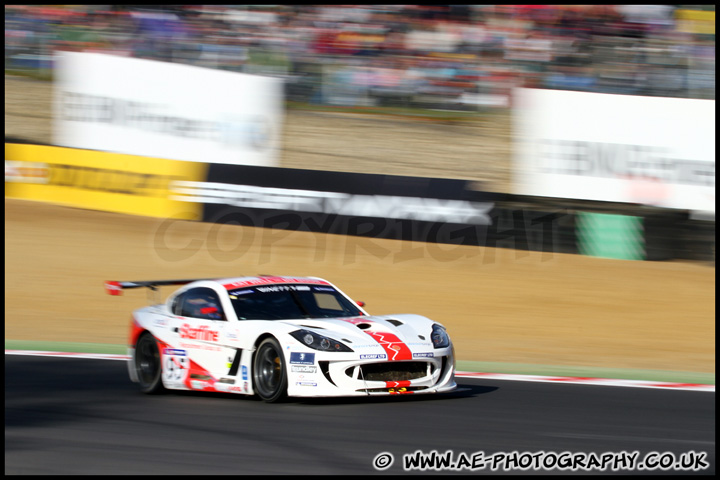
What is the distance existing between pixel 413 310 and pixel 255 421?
7.57m

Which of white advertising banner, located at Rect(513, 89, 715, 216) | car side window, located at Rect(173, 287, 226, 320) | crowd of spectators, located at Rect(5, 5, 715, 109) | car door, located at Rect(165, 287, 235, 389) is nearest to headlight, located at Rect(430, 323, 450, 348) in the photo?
car door, located at Rect(165, 287, 235, 389)

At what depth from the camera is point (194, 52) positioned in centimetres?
2048

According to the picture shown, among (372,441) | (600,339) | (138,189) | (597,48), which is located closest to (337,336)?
(372,441)

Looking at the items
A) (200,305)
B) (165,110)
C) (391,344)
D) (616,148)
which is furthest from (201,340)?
(165,110)

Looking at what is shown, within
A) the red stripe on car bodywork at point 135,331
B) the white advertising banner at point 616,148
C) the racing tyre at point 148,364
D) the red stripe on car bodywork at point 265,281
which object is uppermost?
the white advertising banner at point 616,148

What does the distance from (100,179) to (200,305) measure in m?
11.3

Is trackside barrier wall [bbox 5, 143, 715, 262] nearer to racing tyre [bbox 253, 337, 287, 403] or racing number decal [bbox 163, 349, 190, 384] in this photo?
racing number decal [bbox 163, 349, 190, 384]

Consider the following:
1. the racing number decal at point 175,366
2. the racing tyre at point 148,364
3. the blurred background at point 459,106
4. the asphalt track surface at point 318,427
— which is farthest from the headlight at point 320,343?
the blurred background at point 459,106

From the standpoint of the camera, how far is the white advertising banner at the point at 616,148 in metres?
15.1

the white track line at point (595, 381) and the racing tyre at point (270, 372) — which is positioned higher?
the racing tyre at point (270, 372)

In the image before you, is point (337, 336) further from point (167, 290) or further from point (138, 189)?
point (138, 189)

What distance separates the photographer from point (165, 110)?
61.0 ft

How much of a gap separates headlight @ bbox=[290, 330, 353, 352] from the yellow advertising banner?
33.7 feet

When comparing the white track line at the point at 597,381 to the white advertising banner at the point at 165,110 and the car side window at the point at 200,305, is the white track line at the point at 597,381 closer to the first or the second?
the car side window at the point at 200,305
